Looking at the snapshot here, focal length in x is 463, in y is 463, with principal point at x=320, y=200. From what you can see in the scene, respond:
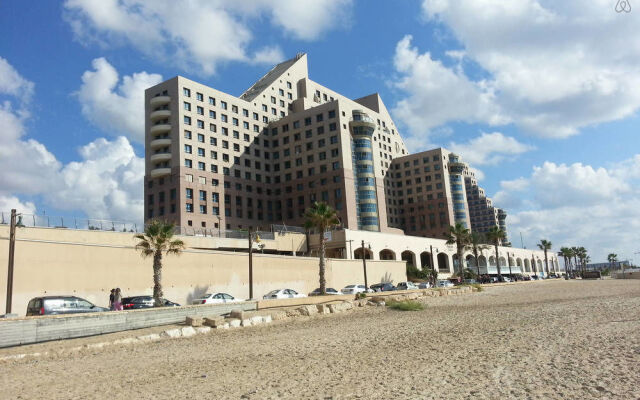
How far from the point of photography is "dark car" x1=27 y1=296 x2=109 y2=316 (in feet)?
69.3

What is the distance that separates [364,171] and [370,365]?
81619 mm

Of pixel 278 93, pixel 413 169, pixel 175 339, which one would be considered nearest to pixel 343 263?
pixel 175 339

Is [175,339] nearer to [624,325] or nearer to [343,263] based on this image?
[624,325]

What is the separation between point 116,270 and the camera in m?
34.5

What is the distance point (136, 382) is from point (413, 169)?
370ft

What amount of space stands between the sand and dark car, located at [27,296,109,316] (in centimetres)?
407

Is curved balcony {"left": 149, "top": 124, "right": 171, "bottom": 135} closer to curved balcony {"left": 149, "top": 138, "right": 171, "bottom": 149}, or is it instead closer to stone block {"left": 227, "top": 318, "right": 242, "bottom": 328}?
curved balcony {"left": 149, "top": 138, "right": 171, "bottom": 149}

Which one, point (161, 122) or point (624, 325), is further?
point (161, 122)

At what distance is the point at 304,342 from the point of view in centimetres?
1731

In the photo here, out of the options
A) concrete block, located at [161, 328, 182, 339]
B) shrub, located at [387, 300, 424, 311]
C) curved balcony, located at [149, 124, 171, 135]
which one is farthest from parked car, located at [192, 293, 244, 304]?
curved balcony, located at [149, 124, 171, 135]

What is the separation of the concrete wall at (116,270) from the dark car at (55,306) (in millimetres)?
8887

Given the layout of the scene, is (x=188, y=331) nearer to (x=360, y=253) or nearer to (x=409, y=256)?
(x=360, y=253)

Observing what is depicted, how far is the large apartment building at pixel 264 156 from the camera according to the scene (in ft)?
269

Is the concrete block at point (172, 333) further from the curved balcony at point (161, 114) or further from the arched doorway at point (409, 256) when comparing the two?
the curved balcony at point (161, 114)
